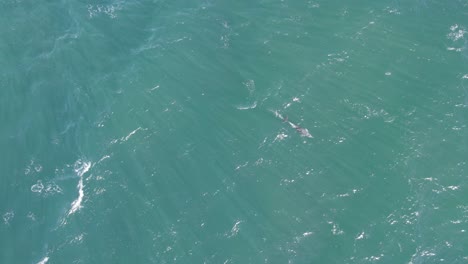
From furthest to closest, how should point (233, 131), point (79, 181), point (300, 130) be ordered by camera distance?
1. point (233, 131)
2. point (300, 130)
3. point (79, 181)

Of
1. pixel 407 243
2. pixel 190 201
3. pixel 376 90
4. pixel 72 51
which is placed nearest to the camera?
pixel 407 243

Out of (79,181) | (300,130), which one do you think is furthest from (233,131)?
(79,181)

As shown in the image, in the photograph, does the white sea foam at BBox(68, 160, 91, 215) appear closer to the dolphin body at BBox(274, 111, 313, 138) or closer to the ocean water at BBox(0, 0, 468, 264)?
the ocean water at BBox(0, 0, 468, 264)

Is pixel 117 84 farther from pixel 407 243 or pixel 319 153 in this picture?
pixel 407 243

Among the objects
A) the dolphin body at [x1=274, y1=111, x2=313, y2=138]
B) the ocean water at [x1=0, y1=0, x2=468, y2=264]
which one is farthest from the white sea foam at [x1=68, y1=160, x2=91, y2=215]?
the dolphin body at [x1=274, y1=111, x2=313, y2=138]

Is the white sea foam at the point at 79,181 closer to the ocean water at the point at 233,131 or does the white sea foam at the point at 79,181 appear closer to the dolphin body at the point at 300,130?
the ocean water at the point at 233,131

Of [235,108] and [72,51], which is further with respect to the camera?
[72,51]

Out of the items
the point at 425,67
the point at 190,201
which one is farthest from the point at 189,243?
the point at 425,67

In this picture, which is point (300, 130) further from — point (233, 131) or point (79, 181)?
point (79, 181)
